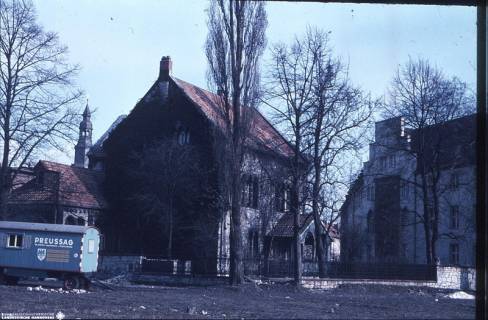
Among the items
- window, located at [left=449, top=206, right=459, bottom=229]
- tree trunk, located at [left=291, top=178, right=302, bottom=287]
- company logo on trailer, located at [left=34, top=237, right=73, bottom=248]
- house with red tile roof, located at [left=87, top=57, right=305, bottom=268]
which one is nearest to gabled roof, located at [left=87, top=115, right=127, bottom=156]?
house with red tile roof, located at [left=87, top=57, right=305, bottom=268]

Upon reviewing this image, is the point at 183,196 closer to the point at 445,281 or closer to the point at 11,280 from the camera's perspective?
the point at 11,280

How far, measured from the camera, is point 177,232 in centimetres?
4059

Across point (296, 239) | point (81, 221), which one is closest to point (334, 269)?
point (296, 239)

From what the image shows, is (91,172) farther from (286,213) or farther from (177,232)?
(286,213)

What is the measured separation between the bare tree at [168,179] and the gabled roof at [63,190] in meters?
4.03

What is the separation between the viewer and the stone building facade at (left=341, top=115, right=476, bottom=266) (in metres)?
37.1

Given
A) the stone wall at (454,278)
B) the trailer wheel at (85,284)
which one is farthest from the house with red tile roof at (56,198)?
the stone wall at (454,278)

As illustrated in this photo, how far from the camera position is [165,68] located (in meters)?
44.2

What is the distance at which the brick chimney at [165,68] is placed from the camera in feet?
144

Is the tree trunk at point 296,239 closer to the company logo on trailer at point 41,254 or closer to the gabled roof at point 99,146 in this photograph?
the company logo on trailer at point 41,254

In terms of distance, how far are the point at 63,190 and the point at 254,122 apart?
52.9ft

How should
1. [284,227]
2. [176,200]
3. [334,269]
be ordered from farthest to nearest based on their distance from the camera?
[284,227] < [176,200] < [334,269]

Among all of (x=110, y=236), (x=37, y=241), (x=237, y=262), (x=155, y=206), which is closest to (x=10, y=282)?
(x=37, y=241)

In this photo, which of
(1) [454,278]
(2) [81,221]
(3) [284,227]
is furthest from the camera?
(3) [284,227]
